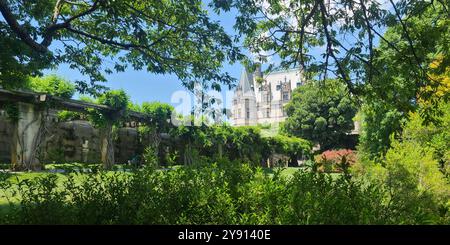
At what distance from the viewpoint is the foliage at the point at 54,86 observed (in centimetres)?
919

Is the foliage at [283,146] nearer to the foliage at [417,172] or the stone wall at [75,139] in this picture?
the stone wall at [75,139]

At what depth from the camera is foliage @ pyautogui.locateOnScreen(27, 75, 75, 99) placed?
30.1ft

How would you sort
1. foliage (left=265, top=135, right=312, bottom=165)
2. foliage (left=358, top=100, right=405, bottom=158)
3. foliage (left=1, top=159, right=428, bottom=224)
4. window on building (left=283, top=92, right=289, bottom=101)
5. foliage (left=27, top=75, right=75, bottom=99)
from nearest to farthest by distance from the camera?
1. foliage (left=1, top=159, right=428, bottom=224)
2. foliage (left=27, top=75, right=75, bottom=99)
3. foliage (left=265, top=135, right=312, bottom=165)
4. foliage (left=358, top=100, right=405, bottom=158)
5. window on building (left=283, top=92, right=289, bottom=101)

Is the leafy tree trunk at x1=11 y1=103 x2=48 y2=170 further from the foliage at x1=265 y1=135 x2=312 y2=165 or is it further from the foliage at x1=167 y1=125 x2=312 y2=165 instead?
the foliage at x1=265 y1=135 x2=312 y2=165

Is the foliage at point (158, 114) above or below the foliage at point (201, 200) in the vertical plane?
above

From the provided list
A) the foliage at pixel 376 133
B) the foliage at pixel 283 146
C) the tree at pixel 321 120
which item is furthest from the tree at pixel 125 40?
the tree at pixel 321 120

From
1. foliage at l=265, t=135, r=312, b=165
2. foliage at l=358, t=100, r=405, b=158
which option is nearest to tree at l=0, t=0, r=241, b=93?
foliage at l=265, t=135, r=312, b=165

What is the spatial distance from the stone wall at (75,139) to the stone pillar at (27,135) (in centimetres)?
27

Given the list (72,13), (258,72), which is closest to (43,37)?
(72,13)

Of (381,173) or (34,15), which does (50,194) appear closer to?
(34,15)

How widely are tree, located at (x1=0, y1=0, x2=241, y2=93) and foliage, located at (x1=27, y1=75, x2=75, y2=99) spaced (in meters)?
3.29

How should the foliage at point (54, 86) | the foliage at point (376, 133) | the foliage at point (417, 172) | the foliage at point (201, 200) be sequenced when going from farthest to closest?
the foliage at point (376, 133), the foliage at point (54, 86), the foliage at point (417, 172), the foliage at point (201, 200)

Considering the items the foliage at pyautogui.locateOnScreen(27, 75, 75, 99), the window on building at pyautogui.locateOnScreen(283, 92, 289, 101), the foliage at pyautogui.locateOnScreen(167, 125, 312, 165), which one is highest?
the window on building at pyautogui.locateOnScreen(283, 92, 289, 101)

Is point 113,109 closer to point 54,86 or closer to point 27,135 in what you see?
point 54,86
